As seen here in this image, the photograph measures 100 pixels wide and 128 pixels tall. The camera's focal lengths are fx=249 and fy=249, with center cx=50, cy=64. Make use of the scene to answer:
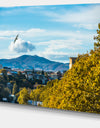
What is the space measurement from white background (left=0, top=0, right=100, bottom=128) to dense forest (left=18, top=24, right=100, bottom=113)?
248 millimetres

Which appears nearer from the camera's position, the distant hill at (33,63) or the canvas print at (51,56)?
the canvas print at (51,56)

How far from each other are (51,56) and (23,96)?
112 cm

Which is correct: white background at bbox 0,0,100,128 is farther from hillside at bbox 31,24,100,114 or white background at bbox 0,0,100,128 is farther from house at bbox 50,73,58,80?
house at bbox 50,73,58,80

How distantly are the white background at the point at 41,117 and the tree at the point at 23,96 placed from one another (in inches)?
5.4

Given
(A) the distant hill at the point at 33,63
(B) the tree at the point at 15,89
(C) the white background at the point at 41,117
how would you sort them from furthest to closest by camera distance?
(B) the tree at the point at 15,89
(A) the distant hill at the point at 33,63
(C) the white background at the point at 41,117

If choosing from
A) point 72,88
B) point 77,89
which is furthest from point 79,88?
point 72,88

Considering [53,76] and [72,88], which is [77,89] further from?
[53,76]

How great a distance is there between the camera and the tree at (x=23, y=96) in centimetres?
562

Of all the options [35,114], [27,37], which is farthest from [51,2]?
[35,114]

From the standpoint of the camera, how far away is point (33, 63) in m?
5.75

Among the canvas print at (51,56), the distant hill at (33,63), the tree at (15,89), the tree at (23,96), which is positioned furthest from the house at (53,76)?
the tree at (15,89)

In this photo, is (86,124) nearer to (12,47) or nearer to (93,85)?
(93,85)

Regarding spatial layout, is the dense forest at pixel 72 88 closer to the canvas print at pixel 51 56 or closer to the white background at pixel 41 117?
the canvas print at pixel 51 56

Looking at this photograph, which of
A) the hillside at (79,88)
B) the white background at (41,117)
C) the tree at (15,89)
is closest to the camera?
the white background at (41,117)
